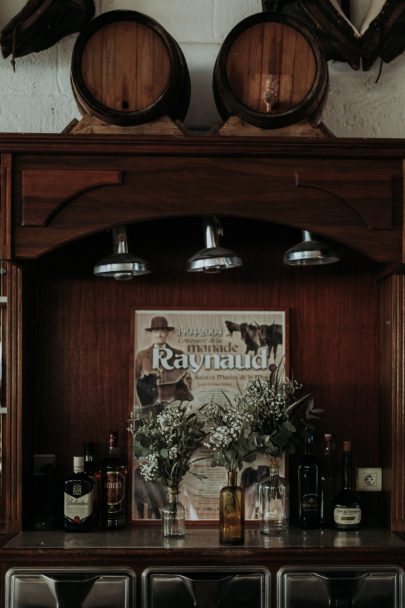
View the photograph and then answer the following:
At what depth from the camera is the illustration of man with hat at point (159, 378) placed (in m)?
3.53

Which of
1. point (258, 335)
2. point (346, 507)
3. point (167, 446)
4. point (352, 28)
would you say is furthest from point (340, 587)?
point (352, 28)

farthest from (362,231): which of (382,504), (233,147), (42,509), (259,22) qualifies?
(42,509)

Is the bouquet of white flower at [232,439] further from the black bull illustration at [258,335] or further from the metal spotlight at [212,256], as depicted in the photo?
the metal spotlight at [212,256]

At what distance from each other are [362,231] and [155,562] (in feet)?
4.59

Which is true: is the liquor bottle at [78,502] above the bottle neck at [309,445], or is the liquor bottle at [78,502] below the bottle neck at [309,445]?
below

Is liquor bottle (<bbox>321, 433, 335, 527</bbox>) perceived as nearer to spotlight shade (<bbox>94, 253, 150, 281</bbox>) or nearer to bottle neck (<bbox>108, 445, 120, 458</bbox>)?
bottle neck (<bbox>108, 445, 120, 458</bbox>)

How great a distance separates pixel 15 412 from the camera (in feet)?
10.6

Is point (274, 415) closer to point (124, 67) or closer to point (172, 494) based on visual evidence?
point (172, 494)

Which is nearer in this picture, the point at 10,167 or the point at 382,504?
the point at 10,167

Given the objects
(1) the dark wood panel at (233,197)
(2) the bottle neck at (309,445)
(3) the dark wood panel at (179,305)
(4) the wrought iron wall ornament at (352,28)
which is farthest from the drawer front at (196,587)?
(4) the wrought iron wall ornament at (352,28)

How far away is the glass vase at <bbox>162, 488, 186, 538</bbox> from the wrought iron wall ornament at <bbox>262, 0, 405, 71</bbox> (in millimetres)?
1893

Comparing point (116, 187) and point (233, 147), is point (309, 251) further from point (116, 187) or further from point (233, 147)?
point (116, 187)

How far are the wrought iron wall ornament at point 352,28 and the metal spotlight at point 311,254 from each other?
0.85 metres

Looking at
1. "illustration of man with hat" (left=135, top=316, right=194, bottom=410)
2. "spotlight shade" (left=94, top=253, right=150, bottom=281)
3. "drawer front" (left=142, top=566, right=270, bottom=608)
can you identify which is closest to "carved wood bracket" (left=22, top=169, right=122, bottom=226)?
"spotlight shade" (left=94, top=253, right=150, bottom=281)
